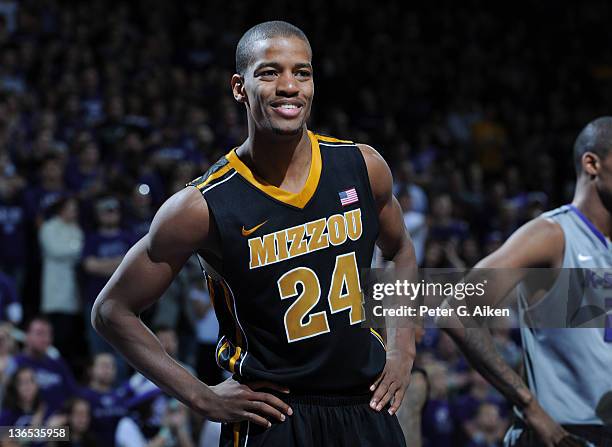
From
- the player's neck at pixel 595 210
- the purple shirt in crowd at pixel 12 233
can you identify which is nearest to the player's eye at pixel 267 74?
the player's neck at pixel 595 210

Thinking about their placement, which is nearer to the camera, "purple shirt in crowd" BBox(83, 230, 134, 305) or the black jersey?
the black jersey

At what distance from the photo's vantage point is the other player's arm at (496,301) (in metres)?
3.73

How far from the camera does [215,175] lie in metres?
2.98

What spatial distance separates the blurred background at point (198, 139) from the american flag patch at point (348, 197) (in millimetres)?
4074

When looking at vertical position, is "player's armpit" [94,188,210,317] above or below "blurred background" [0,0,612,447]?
below

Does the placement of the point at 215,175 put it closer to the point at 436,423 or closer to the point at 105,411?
the point at 105,411

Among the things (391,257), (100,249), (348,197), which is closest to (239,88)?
(348,197)

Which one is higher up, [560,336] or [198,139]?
[198,139]

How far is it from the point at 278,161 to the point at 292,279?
0.36m

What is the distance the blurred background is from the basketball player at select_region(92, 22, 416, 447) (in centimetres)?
395

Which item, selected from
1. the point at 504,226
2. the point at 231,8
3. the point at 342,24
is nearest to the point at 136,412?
the point at 504,226

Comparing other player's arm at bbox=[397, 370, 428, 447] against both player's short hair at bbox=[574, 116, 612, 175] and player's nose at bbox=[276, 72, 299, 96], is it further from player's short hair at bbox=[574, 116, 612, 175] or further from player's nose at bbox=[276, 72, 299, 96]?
player's nose at bbox=[276, 72, 299, 96]

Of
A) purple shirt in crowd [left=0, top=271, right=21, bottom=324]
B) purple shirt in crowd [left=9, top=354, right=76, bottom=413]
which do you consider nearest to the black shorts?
purple shirt in crowd [left=9, top=354, right=76, bottom=413]

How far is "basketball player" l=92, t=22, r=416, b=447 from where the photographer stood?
2895 millimetres
